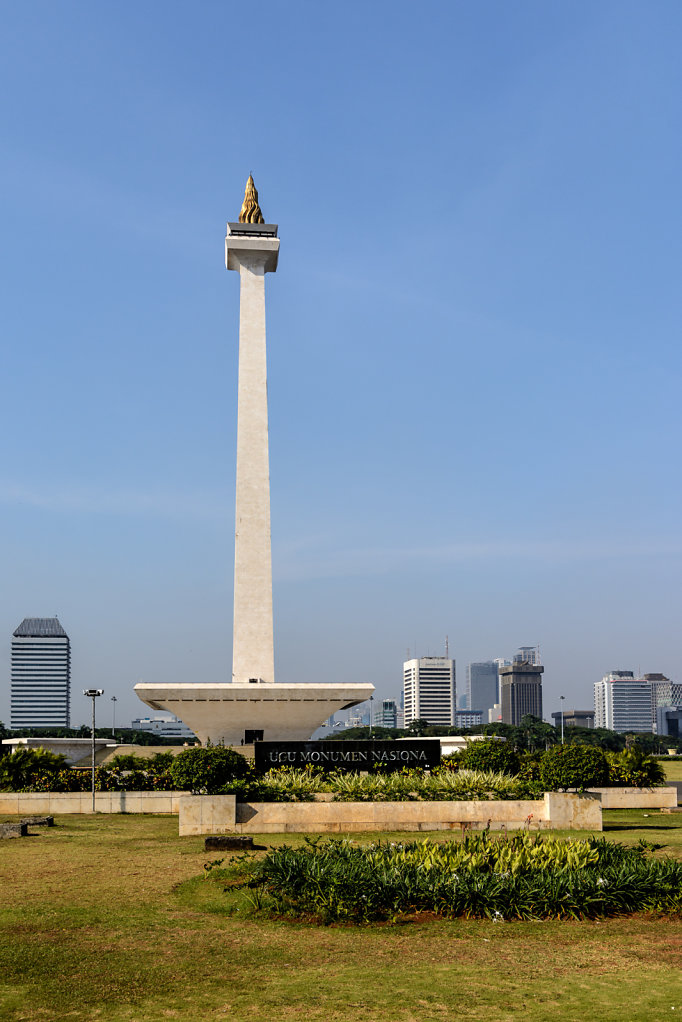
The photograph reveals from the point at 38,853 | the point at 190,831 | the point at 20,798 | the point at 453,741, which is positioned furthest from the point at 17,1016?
the point at 453,741

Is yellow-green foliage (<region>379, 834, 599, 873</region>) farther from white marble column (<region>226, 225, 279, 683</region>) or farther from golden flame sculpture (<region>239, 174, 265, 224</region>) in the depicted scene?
golden flame sculpture (<region>239, 174, 265, 224</region>)

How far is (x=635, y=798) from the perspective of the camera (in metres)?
29.2

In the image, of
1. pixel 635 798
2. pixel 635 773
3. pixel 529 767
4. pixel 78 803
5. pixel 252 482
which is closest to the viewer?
pixel 78 803

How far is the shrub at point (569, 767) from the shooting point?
25.3 m

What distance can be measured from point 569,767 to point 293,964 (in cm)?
1696

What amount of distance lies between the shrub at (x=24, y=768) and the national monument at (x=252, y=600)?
345 inches

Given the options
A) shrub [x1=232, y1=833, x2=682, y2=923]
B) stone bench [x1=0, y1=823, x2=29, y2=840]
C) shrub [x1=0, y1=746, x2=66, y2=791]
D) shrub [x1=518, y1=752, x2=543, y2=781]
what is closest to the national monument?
shrub [x1=0, y1=746, x2=66, y2=791]

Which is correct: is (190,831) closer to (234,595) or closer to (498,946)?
(498,946)

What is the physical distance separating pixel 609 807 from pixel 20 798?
17.9 m

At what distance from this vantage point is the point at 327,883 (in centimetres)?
1253

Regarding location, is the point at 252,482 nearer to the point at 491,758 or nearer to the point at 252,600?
the point at 252,600

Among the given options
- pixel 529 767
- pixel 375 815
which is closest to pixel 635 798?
pixel 529 767

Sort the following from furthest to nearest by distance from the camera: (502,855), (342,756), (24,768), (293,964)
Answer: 1. (24,768)
2. (342,756)
3. (502,855)
4. (293,964)

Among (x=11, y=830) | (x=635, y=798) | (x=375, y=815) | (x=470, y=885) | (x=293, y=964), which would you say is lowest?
(x=635, y=798)
